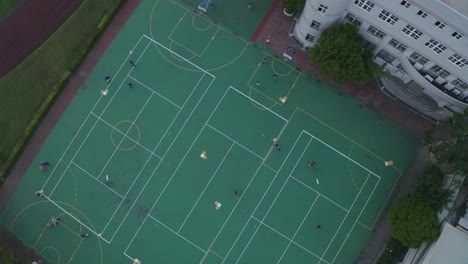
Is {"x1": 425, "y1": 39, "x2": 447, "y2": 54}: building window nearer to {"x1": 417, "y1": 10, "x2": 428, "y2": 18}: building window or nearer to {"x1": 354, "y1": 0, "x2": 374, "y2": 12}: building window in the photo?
{"x1": 417, "y1": 10, "x2": 428, "y2": 18}: building window

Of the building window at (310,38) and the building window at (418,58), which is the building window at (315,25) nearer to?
the building window at (310,38)

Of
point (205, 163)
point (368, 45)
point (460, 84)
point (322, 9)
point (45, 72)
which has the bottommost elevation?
point (45, 72)

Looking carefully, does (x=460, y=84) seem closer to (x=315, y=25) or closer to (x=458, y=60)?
(x=458, y=60)

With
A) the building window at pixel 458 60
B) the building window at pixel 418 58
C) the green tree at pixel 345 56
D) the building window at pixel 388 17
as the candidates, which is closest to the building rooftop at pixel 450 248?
the building window at pixel 458 60

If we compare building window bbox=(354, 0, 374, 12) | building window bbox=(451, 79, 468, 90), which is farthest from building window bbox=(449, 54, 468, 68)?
building window bbox=(354, 0, 374, 12)

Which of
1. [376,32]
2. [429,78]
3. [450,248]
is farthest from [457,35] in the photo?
[450,248]

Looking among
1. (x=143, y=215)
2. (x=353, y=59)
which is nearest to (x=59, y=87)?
(x=143, y=215)

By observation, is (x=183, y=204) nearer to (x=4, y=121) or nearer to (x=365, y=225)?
(x=365, y=225)
